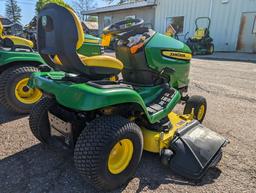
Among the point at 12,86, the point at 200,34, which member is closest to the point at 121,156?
the point at 12,86

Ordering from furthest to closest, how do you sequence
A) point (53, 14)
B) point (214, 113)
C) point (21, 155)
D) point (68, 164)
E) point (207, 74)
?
point (207, 74), point (214, 113), point (21, 155), point (68, 164), point (53, 14)

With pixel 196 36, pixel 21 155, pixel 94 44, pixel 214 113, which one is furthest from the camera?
pixel 196 36

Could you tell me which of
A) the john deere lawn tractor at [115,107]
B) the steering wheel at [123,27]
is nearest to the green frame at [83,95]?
the john deere lawn tractor at [115,107]

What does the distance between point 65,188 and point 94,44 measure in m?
2.83

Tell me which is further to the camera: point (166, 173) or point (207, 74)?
point (207, 74)

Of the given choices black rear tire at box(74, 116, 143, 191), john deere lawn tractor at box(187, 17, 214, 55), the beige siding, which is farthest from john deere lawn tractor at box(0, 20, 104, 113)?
the beige siding

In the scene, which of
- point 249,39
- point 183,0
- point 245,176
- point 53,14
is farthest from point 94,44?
point 183,0

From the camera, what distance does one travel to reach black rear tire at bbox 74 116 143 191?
5.44 feet

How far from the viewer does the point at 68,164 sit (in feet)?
7.28

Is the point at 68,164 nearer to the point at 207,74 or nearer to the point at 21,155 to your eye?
the point at 21,155

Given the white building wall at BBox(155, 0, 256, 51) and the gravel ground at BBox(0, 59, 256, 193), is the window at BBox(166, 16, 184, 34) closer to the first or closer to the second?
the white building wall at BBox(155, 0, 256, 51)

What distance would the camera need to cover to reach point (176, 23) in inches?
609

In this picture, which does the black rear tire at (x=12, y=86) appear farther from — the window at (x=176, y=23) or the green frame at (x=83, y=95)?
the window at (x=176, y=23)

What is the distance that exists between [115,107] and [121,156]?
42cm
